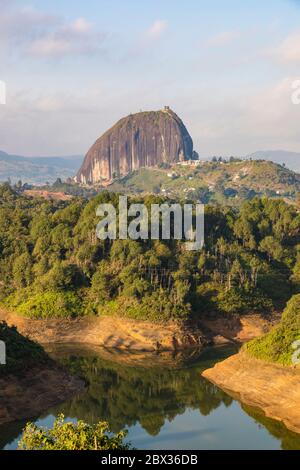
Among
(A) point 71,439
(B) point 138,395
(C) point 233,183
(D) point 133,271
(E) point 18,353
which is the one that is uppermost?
(C) point 233,183

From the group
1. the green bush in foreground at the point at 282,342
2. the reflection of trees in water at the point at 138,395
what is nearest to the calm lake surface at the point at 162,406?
the reflection of trees in water at the point at 138,395

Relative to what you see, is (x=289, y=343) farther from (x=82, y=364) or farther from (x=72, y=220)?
(x=72, y=220)

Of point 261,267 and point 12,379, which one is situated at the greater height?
point 261,267

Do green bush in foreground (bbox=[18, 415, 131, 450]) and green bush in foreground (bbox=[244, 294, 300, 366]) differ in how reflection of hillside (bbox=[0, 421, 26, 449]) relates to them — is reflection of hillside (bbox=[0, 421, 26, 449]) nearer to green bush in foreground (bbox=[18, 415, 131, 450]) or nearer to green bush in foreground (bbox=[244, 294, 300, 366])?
green bush in foreground (bbox=[18, 415, 131, 450])

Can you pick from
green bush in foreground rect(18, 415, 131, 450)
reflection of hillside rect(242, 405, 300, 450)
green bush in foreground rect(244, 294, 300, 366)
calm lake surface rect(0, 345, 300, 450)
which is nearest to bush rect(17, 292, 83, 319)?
calm lake surface rect(0, 345, 300, 450)

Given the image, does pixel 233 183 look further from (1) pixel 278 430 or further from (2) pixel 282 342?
(1) pixel 278 430

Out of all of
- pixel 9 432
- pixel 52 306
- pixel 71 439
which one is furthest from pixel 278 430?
pixel 52 306
